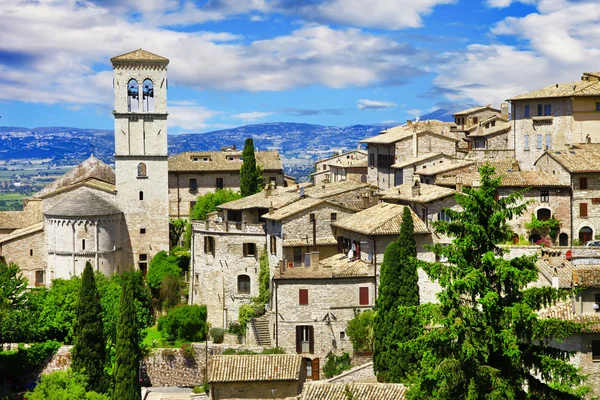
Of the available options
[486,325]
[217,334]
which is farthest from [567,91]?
[486,325]

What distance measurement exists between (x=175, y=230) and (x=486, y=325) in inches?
2056

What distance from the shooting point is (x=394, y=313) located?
4606cm

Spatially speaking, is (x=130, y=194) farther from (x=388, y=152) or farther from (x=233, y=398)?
(x=233, y=398)

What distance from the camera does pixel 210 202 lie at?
253 feet

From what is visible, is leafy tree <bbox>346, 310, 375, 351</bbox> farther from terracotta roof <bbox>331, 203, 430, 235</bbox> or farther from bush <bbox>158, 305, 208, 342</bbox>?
bush <bbox>158, 305, 208, 342</bbox>

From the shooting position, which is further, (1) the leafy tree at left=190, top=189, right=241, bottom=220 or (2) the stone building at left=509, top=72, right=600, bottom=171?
(1) the leafy tree at left=190, top=189, right=241, bottom=220

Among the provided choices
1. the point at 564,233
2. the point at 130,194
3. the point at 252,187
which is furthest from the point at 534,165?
the point at 130,194

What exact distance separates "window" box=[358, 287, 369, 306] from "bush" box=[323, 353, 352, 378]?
2.95 metres

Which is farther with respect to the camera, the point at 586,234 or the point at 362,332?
the point at 586,234

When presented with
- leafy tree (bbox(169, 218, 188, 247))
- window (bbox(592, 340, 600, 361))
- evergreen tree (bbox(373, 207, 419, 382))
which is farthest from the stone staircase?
leafy tree (bbox(169, 218, 188, 247))

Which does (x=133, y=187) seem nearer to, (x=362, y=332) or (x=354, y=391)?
(x=362, y=332)

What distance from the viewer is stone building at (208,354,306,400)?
46.5 meters

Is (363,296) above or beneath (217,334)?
above

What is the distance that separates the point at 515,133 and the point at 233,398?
31.6 meters
